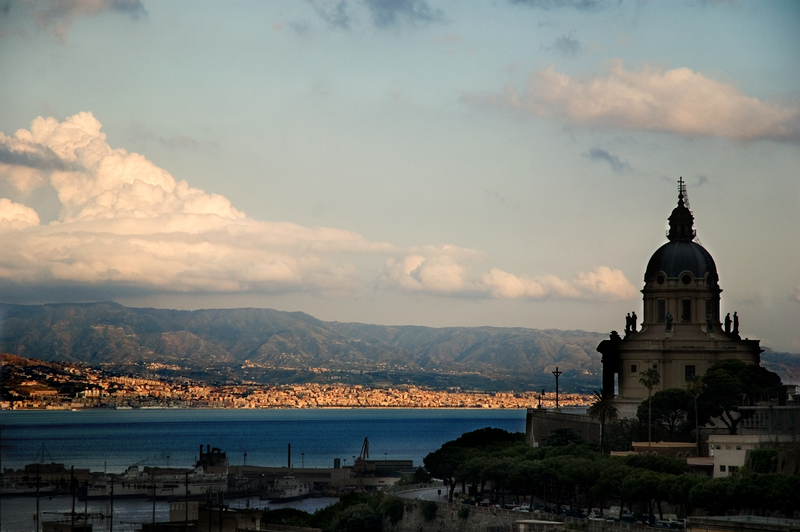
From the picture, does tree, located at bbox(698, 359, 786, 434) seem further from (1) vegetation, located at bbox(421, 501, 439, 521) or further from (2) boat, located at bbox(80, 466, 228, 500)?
(2) boat, located at bbox(80, 466, 228, 500)

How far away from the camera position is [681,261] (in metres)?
73.5

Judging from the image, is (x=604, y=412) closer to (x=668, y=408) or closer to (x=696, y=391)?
(x=668, y=408)

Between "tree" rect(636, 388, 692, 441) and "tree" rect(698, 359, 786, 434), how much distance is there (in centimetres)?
137

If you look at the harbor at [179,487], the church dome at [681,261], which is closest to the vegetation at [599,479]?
the church dome at [681,261]

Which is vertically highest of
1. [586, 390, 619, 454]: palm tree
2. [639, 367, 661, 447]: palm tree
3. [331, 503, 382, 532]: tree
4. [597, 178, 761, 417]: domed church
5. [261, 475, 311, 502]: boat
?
[597, 178, 761, 417]: domed church

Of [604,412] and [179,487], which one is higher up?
[604,412]

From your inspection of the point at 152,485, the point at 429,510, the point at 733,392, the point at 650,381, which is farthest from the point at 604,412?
the point at 152,485

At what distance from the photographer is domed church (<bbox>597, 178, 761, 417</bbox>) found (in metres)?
71.8

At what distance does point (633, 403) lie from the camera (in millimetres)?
69812

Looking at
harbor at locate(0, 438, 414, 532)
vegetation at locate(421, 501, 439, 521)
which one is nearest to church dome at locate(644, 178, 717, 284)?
vegetation at locate(421, 501, 439, 521)

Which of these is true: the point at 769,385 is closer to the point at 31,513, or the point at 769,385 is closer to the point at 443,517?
the point at 443,517

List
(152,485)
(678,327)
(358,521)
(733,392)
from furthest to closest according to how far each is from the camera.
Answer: (152,485)
(678,327)
(733,392)
(358,521)

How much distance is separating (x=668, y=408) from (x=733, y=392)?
4.11 m

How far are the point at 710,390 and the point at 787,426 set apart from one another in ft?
32.6
